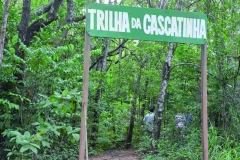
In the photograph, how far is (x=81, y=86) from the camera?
7.06m

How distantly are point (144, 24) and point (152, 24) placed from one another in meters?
0.09

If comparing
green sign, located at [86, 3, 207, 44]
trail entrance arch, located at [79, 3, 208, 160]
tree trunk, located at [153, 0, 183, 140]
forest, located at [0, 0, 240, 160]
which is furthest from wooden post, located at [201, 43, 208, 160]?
tree trunk, located at [153, 0, 183, 140]

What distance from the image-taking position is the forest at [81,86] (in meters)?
5.30

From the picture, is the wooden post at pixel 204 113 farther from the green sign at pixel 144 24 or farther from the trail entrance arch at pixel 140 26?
the green sign at pixel 144 24

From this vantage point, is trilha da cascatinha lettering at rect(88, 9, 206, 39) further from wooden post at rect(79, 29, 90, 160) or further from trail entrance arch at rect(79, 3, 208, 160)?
wooden post at rect(79, 29, 90, 160)

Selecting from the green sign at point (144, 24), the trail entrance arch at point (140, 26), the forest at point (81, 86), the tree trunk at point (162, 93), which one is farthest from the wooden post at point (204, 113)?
the tree trunk at point (162, 93)

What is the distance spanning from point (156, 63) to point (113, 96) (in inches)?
107

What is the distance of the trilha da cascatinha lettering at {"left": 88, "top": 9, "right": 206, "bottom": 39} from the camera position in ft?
9.90

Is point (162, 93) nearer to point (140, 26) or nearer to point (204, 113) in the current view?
point (204, 113)

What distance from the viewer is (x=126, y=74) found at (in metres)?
12.1

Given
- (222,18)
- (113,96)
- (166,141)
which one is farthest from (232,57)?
(113,96)

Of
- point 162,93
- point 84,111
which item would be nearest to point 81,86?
point 162,93

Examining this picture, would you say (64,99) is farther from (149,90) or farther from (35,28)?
(149,90)

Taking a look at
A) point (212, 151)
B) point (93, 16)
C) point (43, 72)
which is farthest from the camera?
point (212, 151)
